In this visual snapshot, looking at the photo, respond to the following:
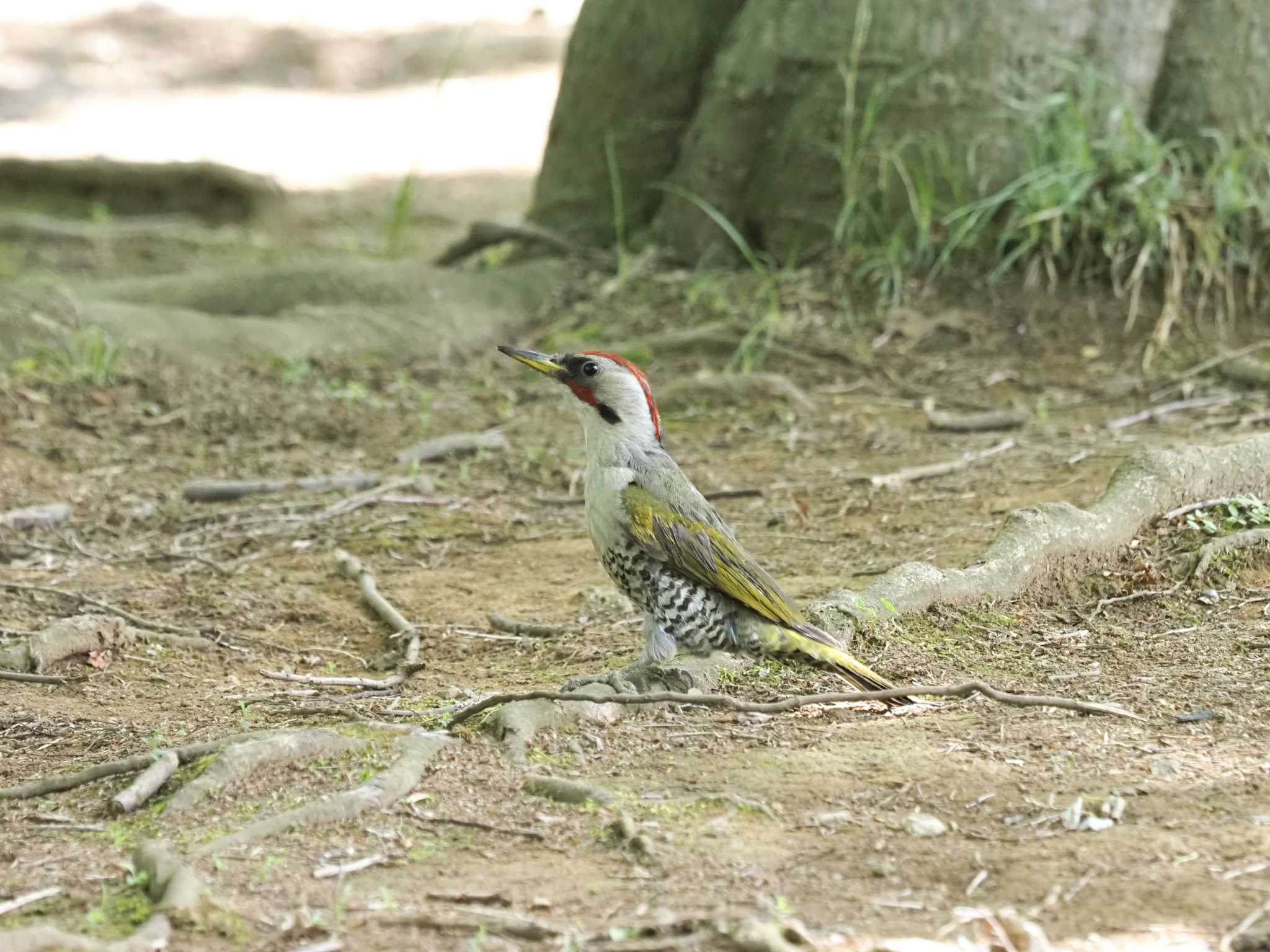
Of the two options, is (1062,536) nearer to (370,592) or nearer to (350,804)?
(370,592)

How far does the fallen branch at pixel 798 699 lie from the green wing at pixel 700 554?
406 millimetres

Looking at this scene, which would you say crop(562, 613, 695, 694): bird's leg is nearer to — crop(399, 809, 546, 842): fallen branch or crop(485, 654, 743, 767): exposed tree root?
crop(485, 654, 743, 767): exposed tree root

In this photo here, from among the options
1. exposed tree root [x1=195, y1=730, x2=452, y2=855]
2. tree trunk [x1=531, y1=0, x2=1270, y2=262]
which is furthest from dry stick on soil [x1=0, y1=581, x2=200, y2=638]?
tree trunk [x1=531, y1=0, x2=1270, y2=262]

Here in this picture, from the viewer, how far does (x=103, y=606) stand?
514 centimetres

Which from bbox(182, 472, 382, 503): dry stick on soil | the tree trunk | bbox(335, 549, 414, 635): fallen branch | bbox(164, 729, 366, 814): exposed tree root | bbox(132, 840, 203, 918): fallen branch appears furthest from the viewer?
the tree trunk

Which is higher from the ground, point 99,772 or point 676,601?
point 676,601

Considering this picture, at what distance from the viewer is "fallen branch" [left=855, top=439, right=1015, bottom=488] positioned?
627 cm

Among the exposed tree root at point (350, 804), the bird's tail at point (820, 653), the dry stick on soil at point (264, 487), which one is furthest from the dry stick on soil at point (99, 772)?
the dry stick on soil at point (264, 487)

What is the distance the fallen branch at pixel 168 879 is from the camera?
8.91 ft

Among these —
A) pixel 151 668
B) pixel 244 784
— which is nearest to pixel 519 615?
pixel 151 668

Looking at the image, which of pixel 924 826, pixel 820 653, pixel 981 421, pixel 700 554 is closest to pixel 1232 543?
pixel 820 653

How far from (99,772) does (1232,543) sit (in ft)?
11.3

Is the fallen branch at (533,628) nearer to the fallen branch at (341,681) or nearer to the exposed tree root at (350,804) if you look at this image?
the fallen branch at (341,681)

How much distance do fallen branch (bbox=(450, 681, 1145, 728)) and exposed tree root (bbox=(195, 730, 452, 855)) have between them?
Answer: 270 millimetres
